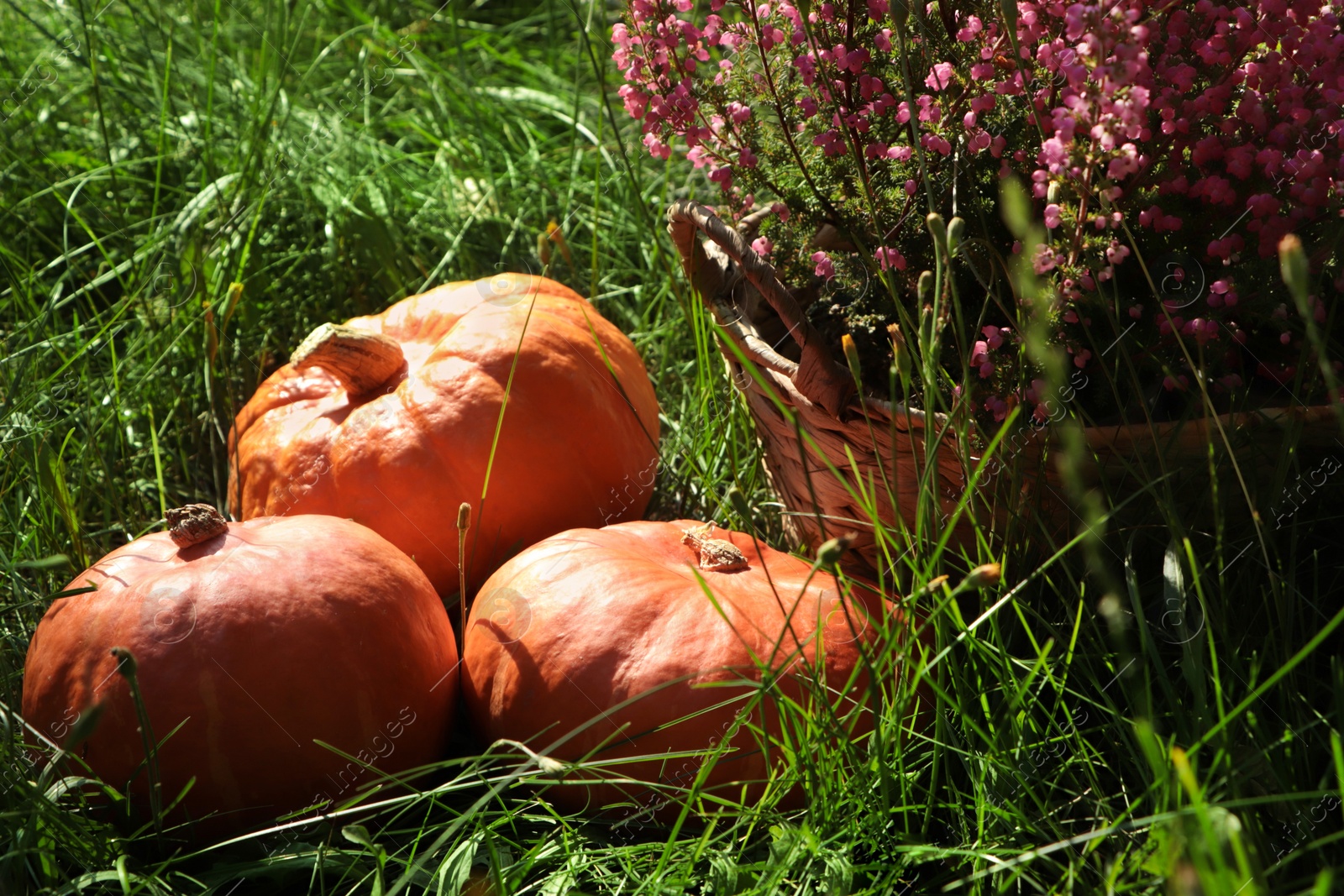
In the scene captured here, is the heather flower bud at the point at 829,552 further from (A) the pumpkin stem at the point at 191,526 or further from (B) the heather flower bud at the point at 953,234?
(A) the pumpkin stem at the point at 191,526

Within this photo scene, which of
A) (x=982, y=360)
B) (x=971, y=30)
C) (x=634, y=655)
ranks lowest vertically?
(x=634, y=655)

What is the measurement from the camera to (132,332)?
6.58ft

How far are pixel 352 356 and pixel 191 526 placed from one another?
41 centimetres

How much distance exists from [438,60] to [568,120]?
790mm

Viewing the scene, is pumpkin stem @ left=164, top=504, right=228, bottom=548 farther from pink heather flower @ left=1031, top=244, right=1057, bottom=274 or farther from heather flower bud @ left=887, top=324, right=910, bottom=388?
pink heather flower @ left=1031, top=244, right=1057, bottom=274

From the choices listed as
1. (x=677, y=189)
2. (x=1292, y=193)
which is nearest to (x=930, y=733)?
(x=1292, y=193)

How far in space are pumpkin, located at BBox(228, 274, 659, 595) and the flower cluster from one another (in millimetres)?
389

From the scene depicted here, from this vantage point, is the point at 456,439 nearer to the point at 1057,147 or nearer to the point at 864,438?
the point at 864,438

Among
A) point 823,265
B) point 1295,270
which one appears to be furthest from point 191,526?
point 1295,270

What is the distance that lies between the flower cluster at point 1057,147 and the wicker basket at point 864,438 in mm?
74

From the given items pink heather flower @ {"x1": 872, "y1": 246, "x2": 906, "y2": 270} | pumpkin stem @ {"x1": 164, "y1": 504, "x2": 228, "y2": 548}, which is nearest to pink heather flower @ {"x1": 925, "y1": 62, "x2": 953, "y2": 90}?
→ pink heather flower @ {"x1": 872, "y1": 246, "x2": 906, "y2": 270}

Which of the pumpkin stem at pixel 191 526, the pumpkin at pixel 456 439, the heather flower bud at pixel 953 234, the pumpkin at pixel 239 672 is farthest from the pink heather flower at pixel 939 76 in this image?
the pumpkin stem at pixel 191 526

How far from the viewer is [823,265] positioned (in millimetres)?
1337

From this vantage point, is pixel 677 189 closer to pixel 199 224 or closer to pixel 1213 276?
pixel 199 224
